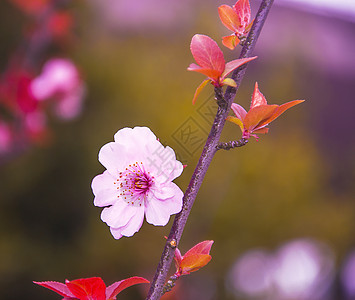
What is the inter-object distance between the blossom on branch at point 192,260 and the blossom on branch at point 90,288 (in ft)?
0.08

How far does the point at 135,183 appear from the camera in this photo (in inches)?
11.7

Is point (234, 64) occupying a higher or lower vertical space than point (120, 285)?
higher

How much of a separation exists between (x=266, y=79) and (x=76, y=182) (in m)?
1.07

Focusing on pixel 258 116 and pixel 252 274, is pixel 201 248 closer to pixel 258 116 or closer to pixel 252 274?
pixel 258 116

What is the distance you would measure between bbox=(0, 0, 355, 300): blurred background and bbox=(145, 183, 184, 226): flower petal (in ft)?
3.53

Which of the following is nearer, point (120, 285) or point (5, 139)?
point (120, 285)

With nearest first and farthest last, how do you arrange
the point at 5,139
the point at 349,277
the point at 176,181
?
the point at 5,139
the point at 176,181
the point at 349,277

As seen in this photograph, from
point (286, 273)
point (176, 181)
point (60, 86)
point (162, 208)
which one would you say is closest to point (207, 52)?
point (162, 208)

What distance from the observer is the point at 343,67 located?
291cm

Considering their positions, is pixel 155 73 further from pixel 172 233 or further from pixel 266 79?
pixel 172 233

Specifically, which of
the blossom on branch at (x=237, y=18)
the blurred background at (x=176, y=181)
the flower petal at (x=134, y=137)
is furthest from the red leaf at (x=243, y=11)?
the blurred background at (x=176, y=181)

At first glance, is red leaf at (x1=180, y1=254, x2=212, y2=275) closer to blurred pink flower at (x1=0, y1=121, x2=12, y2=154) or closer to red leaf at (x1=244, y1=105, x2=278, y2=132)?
red leaf at (x1=244, y1=105, x2=278, y2=132)

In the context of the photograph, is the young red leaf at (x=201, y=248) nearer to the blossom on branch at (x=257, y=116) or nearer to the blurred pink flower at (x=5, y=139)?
the blossom on branch at (x=257, y=116)

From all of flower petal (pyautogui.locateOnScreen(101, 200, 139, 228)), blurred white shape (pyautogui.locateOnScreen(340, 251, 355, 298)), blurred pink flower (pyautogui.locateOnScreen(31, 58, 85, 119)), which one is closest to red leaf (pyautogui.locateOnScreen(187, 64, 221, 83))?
Result: flower petal (pyautogui.locateOnScreen(101, 200, 139, 228))
